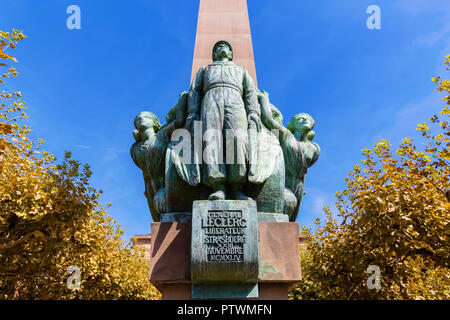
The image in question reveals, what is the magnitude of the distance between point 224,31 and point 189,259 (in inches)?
156

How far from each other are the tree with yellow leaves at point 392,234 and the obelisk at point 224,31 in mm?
4181

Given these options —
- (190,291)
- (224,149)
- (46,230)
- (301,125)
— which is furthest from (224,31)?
(46,230)

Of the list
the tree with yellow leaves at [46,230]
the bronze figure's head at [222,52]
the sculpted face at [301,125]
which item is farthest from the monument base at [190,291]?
the tree with yellow leaves at [46,230]

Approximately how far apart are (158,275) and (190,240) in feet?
1.62

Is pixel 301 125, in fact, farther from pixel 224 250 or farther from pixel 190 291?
pixel 190 291

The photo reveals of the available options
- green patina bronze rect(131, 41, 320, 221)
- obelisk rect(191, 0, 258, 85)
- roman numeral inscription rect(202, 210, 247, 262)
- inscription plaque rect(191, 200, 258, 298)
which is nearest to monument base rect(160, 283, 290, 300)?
inscription plaque rect(191, 200, 258, 298)

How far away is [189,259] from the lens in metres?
3.97

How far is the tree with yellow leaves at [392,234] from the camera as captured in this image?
27.5 feet

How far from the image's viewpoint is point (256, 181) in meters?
4.29

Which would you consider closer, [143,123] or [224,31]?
[143,123]

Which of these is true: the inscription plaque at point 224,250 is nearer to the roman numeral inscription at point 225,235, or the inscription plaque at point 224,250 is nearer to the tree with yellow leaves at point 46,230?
the roman numeral inscription at point 225,235
